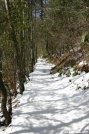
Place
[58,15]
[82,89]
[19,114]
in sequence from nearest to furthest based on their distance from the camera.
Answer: [19,114]
[82,89]
[58,15]

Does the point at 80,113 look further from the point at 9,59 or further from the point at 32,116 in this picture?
the point at 9,59

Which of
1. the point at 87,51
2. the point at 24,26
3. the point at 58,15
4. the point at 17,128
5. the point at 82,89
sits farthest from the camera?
the point at 58,15

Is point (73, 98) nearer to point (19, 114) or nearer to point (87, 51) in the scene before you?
point (19, 114)

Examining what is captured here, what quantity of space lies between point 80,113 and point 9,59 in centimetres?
589

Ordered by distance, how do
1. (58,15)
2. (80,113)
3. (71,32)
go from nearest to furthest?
1. (80,113)
2. (71,32)
3. (58,15)

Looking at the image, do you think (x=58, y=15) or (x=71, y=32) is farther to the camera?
(x=58, y=15)

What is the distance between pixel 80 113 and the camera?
22.1 ft

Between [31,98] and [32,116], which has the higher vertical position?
[32,116]

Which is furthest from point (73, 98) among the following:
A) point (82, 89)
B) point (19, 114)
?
point (19, 114)

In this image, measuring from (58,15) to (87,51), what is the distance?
37.3 feet

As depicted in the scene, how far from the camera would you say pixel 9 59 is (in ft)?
37.4

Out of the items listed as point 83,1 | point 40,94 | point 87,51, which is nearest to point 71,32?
point 87,51

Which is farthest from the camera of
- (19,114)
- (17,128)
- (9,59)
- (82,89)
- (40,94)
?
(9,59)

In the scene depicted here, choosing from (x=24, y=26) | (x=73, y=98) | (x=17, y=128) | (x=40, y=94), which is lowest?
(x=40, y=94)
